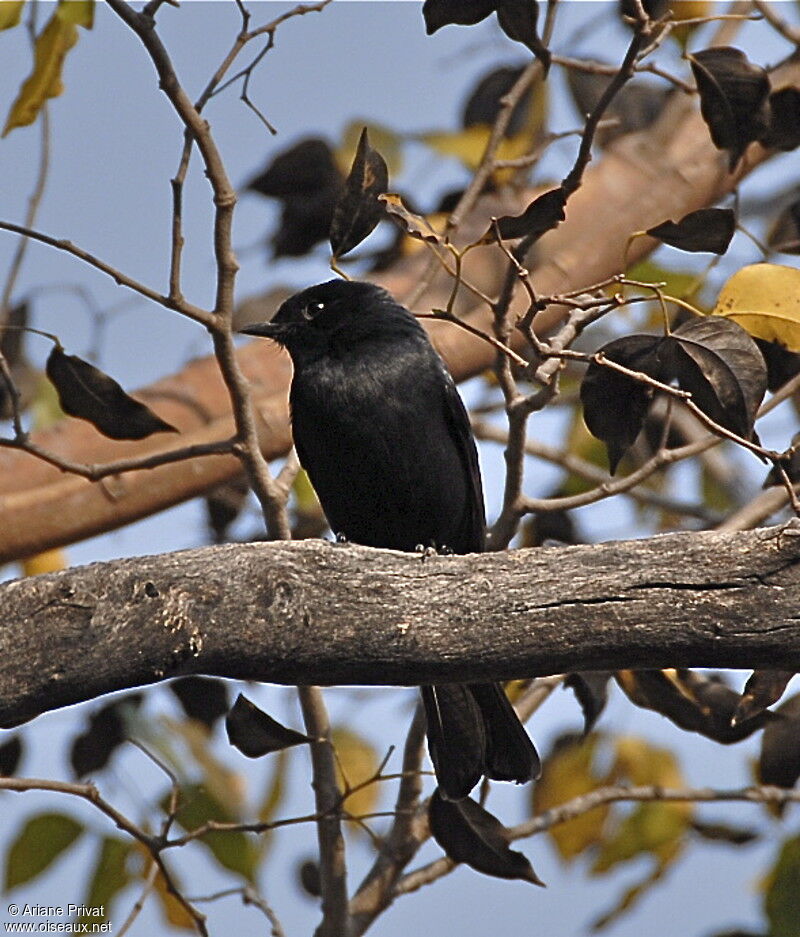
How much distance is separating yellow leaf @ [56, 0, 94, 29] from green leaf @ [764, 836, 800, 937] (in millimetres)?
2773

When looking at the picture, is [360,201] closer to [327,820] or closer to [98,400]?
[98,400]

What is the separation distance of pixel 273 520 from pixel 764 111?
1547 millimetres

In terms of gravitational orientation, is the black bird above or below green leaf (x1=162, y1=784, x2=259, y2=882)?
above

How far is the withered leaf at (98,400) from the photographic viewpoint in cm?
333

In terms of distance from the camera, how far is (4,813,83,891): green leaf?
12.1 ft

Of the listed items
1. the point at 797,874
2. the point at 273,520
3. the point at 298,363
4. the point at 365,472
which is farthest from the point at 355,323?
the point at 797,874

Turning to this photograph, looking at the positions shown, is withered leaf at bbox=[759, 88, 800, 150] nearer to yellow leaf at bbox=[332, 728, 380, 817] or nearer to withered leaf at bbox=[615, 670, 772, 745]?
withered leaf at bbox=[615, 670, 772, 745]

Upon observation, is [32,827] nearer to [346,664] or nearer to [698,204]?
[346,664]

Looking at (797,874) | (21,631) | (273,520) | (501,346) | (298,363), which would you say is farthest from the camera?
(298,363)

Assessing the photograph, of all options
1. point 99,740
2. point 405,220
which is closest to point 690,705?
point 405,220

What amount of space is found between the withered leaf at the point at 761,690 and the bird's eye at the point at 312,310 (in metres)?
1.77

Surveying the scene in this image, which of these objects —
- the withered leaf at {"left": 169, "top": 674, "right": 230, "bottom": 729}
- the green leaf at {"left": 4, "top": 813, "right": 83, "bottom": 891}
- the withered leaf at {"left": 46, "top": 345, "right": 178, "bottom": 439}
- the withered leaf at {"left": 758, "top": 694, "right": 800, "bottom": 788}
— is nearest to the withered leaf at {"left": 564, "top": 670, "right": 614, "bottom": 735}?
the withered leaf at {"left": 758, "top": 694, "right": 800, "bottom": 788}

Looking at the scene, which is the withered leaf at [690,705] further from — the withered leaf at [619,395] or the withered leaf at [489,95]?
the withered leaf at [489,95]

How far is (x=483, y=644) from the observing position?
2.52 meters
